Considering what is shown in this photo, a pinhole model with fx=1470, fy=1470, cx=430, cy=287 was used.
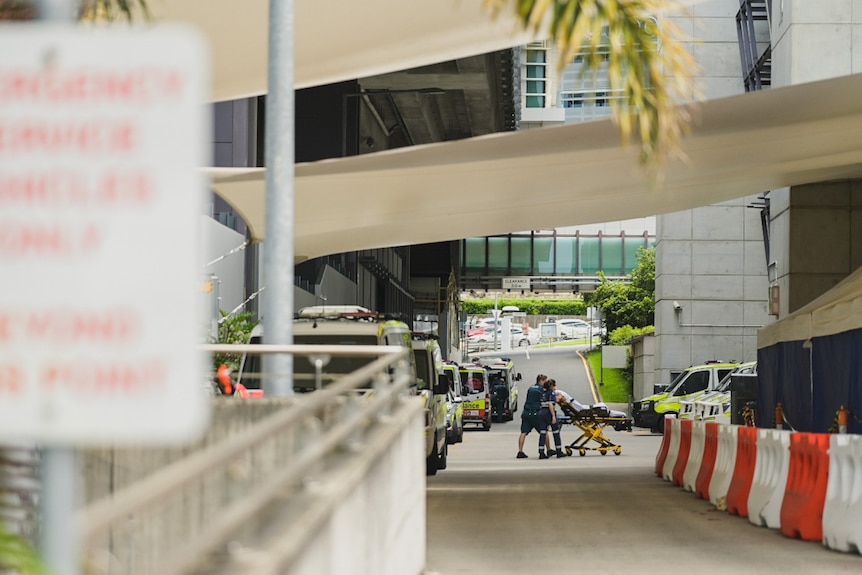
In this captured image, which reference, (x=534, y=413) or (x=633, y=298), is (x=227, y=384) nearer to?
(x=534, y=413)

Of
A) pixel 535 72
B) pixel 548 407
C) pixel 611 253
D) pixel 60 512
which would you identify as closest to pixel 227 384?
pixel 60 512

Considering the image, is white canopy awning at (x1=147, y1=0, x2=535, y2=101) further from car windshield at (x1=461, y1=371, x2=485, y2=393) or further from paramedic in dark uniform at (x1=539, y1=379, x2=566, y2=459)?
car windshield at (x1=461, y1=371, x2=485, y2=393)

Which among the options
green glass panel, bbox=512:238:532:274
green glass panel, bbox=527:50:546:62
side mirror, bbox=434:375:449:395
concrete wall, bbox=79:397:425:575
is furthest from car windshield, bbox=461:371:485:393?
concrete wall, bbox=79:397:425:575

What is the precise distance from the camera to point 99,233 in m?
3.06

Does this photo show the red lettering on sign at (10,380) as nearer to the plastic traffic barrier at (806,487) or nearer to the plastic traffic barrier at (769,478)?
the plastic traffic barrier at (806,487)

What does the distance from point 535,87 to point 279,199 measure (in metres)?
77.3

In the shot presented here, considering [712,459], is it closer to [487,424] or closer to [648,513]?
[648,513]

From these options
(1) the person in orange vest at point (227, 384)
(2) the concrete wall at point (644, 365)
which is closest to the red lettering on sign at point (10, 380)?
(1) the person in orange vest at point (227, 384)

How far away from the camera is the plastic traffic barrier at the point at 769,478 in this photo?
15414mm

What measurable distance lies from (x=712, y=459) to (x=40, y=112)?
17937mm

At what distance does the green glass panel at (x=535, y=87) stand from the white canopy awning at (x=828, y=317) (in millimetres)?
61863

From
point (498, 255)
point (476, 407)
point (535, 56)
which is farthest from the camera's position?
point (498, 255)

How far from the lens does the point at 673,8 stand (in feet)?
27.7

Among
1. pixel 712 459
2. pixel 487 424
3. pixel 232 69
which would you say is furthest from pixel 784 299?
pixel 487 424
